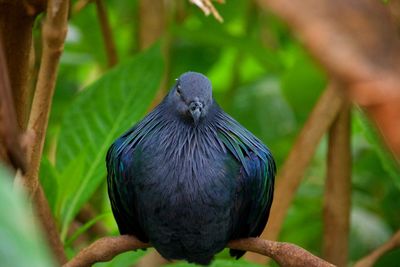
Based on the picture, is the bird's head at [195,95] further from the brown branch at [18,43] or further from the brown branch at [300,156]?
the brown branch at [300,156]

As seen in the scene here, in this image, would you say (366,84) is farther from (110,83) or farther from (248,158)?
(110,83)

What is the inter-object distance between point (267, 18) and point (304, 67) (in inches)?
35.1

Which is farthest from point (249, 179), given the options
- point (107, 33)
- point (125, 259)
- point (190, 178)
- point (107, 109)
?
point (107, 33)

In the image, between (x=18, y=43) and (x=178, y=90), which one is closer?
(x=18, y=43)

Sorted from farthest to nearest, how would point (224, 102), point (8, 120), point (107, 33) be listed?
point (224, 102) < point (107, 33) < point (8, 120)

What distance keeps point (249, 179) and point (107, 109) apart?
26.0 inches

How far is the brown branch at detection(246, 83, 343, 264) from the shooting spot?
2693 millimetres

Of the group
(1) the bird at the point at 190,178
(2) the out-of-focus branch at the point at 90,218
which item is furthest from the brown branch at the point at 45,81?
(2) the out-of-focus branch at the point at 90,218

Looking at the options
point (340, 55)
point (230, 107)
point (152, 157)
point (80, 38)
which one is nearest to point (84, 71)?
point (80, 38)

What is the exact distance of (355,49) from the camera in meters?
0.65

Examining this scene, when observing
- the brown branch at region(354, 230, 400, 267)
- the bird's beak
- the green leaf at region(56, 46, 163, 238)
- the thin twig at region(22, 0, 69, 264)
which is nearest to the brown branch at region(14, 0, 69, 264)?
the thin twig at region(22, 0, 69, 264)

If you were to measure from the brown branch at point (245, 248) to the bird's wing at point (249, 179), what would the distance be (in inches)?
2.3

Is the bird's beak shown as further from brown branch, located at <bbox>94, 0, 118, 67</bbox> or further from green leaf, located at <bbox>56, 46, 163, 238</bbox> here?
brown branch, located at <bbox>94, 0, 118, 67</bbox>

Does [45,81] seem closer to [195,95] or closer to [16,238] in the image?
[195,95]
